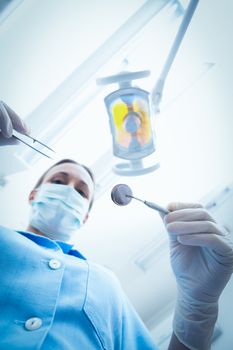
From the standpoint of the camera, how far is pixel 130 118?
37.7 inches

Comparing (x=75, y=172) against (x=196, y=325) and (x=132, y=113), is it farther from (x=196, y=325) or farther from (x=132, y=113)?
(x=196, y=325)

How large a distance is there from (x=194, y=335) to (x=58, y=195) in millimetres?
880

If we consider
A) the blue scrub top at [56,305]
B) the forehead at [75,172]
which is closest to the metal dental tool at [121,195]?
the blue scrub top at [56,305]

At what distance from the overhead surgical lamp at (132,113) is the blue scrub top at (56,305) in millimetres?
517

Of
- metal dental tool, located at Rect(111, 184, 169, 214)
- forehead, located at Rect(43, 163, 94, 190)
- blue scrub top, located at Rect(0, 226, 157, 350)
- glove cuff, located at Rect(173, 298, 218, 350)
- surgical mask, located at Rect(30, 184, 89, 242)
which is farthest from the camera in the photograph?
forehead, located at Rect(43, 163, 94, 190)

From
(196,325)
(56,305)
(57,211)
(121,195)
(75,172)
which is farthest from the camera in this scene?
(75,172)

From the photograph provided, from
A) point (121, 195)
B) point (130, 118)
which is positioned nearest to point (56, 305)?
point (121, 195)

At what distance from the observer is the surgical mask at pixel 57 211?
123 centimetres

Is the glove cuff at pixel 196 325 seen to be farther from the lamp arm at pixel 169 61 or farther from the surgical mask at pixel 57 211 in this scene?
the lamp arm at pixel 169 61

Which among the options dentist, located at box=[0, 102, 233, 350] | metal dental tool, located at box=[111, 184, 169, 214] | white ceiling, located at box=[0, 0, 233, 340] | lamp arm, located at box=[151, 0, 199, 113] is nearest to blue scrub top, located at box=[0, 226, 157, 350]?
dentist, located at box=[0, 102, 233, 350]

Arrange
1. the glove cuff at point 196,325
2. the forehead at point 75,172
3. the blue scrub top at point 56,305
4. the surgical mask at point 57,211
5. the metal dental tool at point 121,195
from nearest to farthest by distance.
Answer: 1. the blue scrub top at point 56,305
2. the metal dental tool at point 121,195
3. the glove cuff at point 196,325
4. the surgical mask at point 57,211
5. the forehead at point 75,172

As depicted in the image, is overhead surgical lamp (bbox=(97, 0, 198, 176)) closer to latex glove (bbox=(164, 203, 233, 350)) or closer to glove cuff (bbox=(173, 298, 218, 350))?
latex glove (bbox=(164, 203, 233, 350))

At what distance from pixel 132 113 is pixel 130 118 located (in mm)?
22

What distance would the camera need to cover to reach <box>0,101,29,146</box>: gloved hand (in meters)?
0.87
